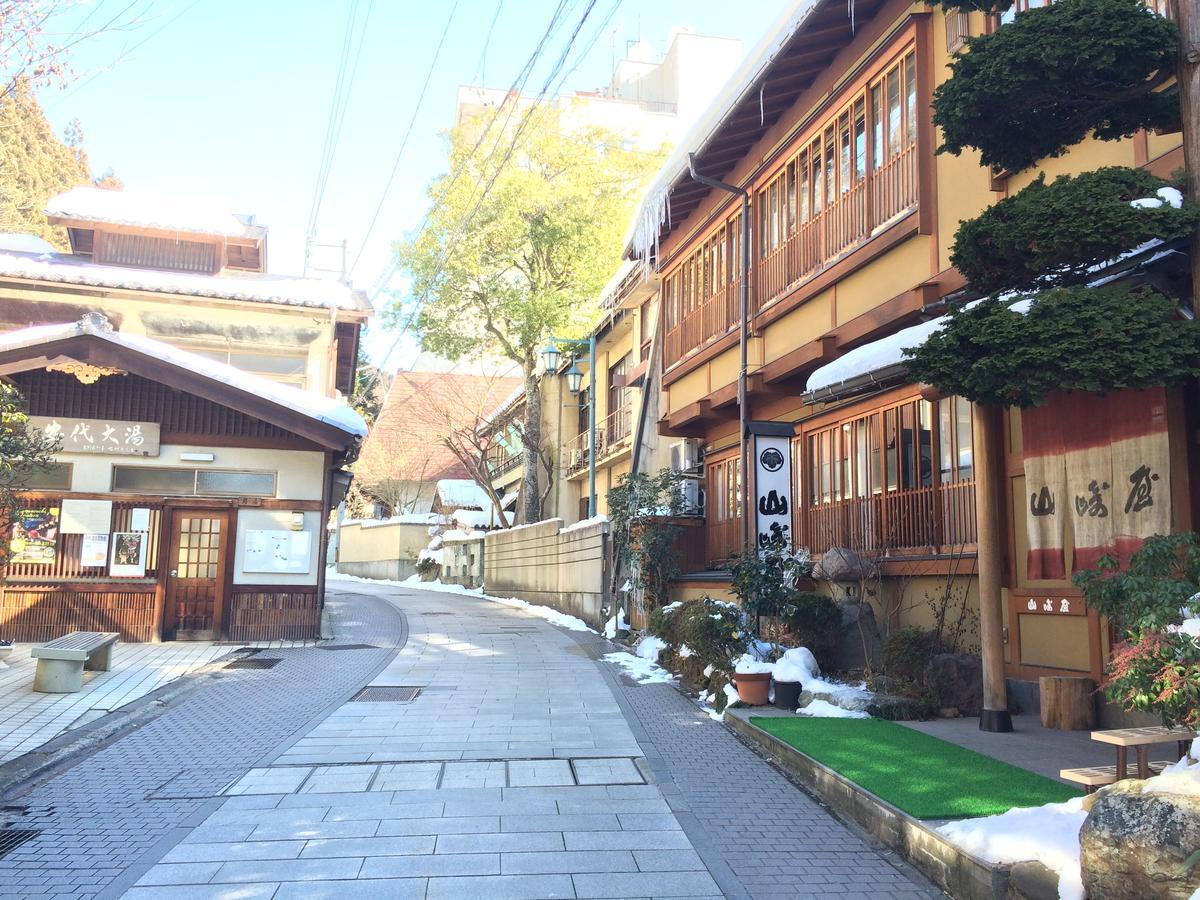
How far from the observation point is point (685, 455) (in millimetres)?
20031

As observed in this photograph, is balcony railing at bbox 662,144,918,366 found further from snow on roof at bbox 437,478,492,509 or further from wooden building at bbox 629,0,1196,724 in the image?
snow on roof at bbox 437,478,492,509

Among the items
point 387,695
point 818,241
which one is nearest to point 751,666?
point 387,695

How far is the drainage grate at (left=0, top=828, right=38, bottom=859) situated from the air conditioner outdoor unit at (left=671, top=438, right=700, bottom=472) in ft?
46.4

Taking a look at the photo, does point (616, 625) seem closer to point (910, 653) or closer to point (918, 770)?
point (910, 653)

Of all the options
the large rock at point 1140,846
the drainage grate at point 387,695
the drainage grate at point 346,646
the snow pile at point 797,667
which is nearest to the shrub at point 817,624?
the snow pile at point 797,667

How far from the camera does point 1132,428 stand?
7.24 meters

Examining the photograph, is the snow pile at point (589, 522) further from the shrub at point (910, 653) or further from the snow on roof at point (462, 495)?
the snow on roof at point (462, 495)

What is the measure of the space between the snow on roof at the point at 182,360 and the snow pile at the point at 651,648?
622 centimetres

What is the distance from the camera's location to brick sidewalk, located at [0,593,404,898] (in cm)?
564

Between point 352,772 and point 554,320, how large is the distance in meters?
23.8

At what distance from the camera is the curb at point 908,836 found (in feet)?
15.6

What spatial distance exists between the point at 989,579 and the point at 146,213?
2240 cm

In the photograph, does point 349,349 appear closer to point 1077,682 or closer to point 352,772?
point 352,772

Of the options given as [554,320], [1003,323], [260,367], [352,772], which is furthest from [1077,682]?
[554,320]
